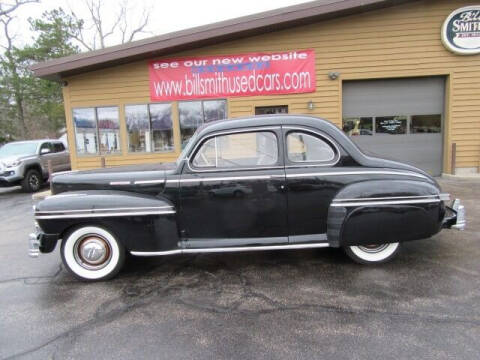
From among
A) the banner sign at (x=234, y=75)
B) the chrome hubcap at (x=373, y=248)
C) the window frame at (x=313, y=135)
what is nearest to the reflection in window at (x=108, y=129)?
the banner sign at (x=234, y=75)

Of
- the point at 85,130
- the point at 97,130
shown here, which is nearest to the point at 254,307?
the point at 97,130

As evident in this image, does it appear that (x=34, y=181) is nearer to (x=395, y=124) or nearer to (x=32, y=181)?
(x=32, y=181)

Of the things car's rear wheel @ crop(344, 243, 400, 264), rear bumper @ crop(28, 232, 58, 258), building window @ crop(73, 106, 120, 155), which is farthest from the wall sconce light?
rear bumper @ crop(28, 232, 58, 258)

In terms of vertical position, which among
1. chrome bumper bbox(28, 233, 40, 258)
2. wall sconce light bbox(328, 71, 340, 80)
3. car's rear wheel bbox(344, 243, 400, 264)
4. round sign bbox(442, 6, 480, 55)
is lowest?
car's rear wheel bbox(344, 243, 400, 264)

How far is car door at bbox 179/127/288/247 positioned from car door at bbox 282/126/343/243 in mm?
104

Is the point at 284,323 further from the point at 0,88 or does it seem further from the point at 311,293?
the point at 0,88

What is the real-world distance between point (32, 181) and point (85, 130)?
3054mm

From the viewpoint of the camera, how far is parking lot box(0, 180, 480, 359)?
2.40 meters

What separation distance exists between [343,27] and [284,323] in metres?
9.38

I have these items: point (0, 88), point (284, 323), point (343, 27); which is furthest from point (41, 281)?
point (0, 88)

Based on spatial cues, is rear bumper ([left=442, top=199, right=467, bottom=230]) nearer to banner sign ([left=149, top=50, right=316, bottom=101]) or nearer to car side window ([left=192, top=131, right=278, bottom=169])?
car side window ([left=192, top=131, right=278, bottom=169])

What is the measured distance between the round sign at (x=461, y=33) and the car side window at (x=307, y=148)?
8.44m

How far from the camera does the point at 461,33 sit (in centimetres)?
917

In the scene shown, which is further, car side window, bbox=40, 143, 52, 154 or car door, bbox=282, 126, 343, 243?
car side window, bbox=40, 143, 52, 154
